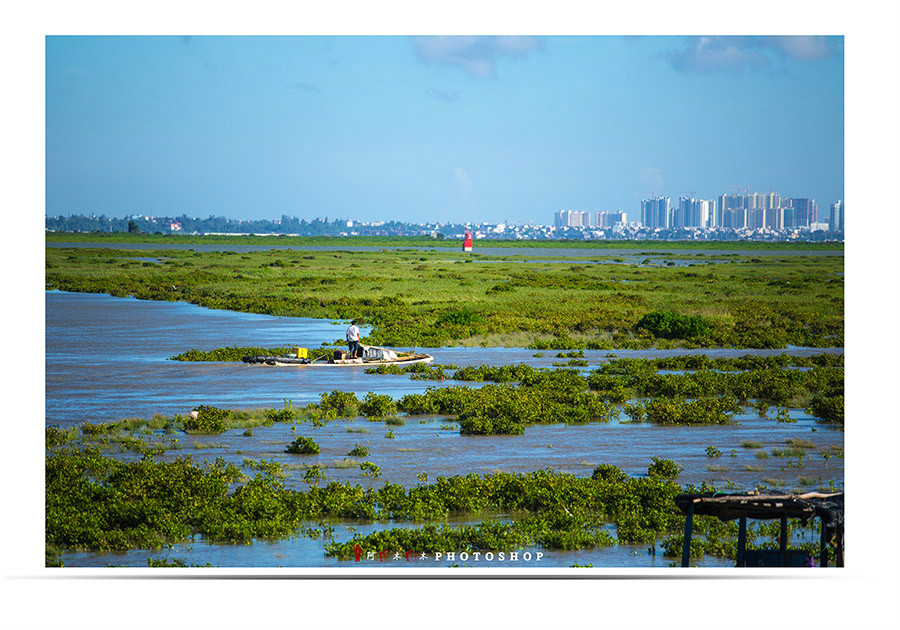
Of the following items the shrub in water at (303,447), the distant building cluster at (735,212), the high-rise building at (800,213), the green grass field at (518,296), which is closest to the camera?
the shrub in water at (303,447)

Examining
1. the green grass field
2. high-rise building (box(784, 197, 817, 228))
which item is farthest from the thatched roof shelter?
the green grass field

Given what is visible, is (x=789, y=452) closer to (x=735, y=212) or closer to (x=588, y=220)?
(x=735, y=212)

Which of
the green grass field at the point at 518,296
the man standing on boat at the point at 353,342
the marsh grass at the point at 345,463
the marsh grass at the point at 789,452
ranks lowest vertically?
the marsh grass at the point at 345,463

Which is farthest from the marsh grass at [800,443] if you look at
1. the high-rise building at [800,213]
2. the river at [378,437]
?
the high-rise building at [800,213]

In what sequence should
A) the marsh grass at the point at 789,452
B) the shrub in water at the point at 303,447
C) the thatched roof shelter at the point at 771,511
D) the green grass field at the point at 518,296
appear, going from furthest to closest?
1. the green grass field at the point at 518,296
2. the marsh grass at the point at 789,452
3. the shrub in water at the point at 303,447
4. the thatched roof shelter at the point at 771,511

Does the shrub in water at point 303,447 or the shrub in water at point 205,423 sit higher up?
the shrub in water at point 205,423

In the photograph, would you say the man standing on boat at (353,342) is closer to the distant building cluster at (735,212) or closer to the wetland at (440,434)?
the wetland at (440,434)

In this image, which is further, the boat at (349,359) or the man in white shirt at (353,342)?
the man in white shirt at (353,342)
